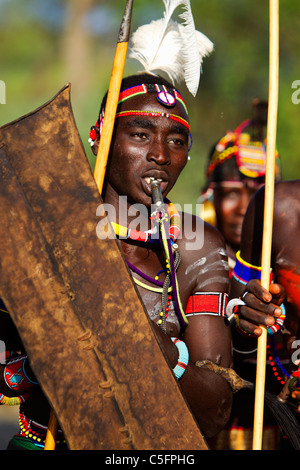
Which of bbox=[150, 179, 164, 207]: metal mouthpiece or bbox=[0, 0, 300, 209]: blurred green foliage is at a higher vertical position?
bbox=[0, 0, 300, 209]: blurred green foliage

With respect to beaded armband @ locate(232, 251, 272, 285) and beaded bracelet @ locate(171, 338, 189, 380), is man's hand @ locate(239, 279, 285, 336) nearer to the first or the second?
beaded bracelet @ locate(171, 338, 189, 380)

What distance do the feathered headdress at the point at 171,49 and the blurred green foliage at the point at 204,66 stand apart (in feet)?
28.9

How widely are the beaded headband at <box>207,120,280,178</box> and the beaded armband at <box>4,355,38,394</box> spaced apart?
381 centimetres

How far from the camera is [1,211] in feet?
7.68

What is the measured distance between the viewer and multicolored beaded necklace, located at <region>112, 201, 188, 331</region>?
286 cm

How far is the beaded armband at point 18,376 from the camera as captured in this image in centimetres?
267

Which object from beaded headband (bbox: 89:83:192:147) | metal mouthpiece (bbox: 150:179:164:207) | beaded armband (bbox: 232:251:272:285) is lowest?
beaded armband (bbox: 232:251:272:285)

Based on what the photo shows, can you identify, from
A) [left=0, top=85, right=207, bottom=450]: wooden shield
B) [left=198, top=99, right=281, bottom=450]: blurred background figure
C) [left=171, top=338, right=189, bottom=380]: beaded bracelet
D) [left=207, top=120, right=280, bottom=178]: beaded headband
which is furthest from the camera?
[left=207, top=120, right=280, bottom=178]: beaded headband

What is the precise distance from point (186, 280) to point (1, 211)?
1.06 m

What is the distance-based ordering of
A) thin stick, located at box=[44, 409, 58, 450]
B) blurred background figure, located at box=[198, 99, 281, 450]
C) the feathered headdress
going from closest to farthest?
thin stick, located at box=[44, 409, 58, 450]
the feathered headdress
blurred background figure, located at box=[198, 99, 281, 450]

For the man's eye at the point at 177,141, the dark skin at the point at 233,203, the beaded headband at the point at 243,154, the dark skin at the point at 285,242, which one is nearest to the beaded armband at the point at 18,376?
the man's eye at the point at 177,141

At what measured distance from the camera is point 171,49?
3201 millimetres

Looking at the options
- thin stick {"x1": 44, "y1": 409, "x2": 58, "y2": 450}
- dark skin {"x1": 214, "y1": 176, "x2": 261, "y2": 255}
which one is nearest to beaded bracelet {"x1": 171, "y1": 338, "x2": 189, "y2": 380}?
thin stick {"x1": 44, "y1": 409, "x2": 58, "y2": 450}

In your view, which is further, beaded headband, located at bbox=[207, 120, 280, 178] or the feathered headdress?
beaded headband, located at bbox=[207, 120, 280, 178]
